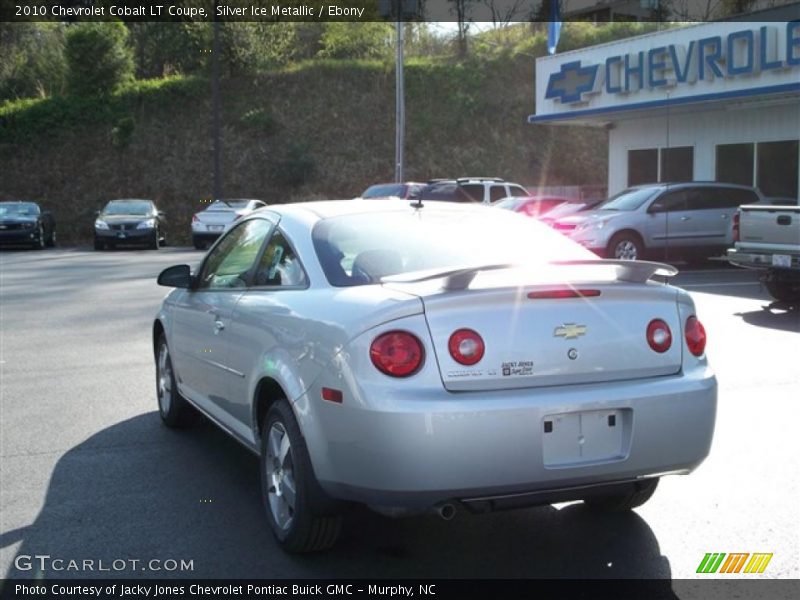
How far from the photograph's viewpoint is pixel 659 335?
14.1 ft

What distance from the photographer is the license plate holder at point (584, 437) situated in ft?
12.9

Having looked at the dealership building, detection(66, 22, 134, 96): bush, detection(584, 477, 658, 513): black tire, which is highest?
detection(66, 22, 134, 96): bush

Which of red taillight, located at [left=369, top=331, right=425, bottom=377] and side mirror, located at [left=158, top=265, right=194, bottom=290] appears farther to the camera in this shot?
side mirror, located at [left=158, top=265, right=194, bottom=290]

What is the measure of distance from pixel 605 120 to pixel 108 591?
24.3 meters

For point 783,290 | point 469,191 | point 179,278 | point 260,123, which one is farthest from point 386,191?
point 179,278

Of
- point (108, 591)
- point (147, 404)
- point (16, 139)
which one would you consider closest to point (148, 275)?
point (147, 404)

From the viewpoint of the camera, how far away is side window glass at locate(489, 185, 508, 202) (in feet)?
81.2

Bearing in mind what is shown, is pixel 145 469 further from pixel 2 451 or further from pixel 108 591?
pixel 108 591

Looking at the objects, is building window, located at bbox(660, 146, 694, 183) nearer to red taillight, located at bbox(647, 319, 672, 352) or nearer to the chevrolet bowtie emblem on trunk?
red taillight, located at bbox(647, 319, 672, 352)

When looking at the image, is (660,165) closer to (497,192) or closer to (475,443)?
(497,192)

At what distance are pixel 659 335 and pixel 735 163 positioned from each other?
2034 cm

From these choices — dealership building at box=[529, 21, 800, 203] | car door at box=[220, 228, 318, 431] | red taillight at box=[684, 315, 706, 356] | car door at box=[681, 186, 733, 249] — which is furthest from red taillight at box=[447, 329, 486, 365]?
dealership building at box=[529, 21, 800, 203]

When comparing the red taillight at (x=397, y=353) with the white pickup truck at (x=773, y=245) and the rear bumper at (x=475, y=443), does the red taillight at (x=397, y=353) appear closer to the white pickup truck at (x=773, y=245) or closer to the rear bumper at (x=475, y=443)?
the rear bumper at (x=475, y=443)

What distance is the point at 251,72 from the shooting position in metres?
41.7
